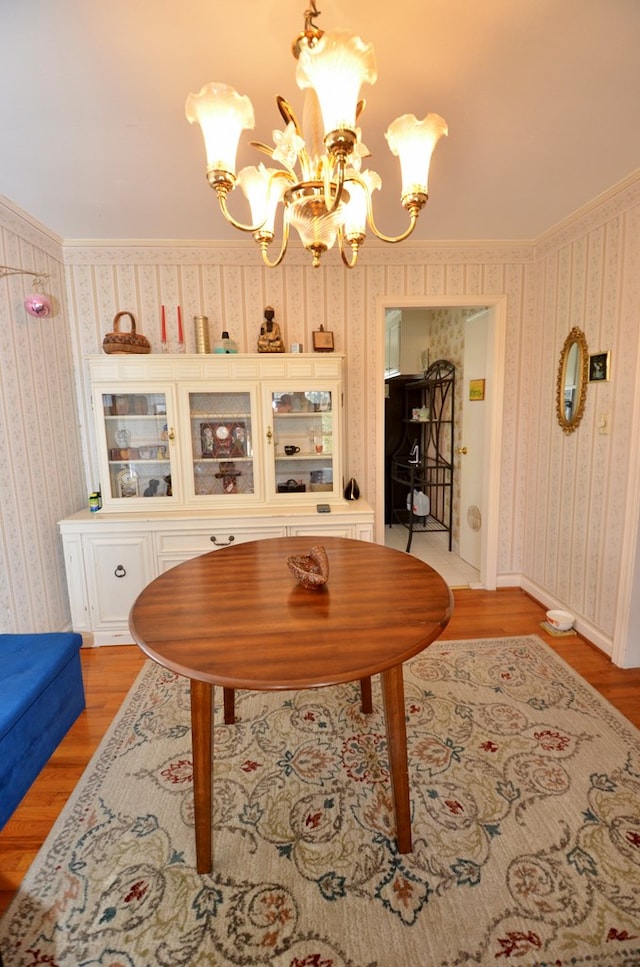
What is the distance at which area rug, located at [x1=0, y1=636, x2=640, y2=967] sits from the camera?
114 cm

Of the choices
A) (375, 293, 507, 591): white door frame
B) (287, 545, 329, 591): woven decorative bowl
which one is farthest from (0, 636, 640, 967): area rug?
(375, 293, 507, 591): white door frame

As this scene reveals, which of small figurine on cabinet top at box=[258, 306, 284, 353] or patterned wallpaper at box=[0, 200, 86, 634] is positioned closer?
patterned wallpaper at box=[0, 200, 86, 634]

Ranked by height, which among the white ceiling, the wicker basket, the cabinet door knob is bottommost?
the cabinet door knob

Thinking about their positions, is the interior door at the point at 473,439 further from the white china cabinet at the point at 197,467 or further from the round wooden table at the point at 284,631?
the round wooden table at the point at 284,631

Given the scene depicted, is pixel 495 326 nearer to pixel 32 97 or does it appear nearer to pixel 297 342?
pixel 297 342

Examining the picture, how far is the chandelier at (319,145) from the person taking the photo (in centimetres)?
99

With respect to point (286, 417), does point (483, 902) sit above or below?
below

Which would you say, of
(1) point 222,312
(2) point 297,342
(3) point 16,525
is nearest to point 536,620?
(2) point 297,342

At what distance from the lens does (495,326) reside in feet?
10.3

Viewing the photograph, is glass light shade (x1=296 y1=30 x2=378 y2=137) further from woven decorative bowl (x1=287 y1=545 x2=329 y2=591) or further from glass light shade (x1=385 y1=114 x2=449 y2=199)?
woven decorative bowl (x1=287 y1=545 x2=329 y2=591)

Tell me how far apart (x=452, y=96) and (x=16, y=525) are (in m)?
2.79

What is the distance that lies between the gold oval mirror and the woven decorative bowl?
6.73 ft

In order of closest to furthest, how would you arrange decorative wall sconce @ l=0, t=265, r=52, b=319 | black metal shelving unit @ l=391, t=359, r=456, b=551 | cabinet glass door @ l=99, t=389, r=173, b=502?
decorative wall sconce @ l=0, t=265, r=52, b=319
cabinet glass door @ l=99, t=389, r=173, b=502
black metal shelving unit @ l=391, t=359, r=456, b=551

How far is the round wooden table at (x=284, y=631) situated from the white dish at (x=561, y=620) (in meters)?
1.57
